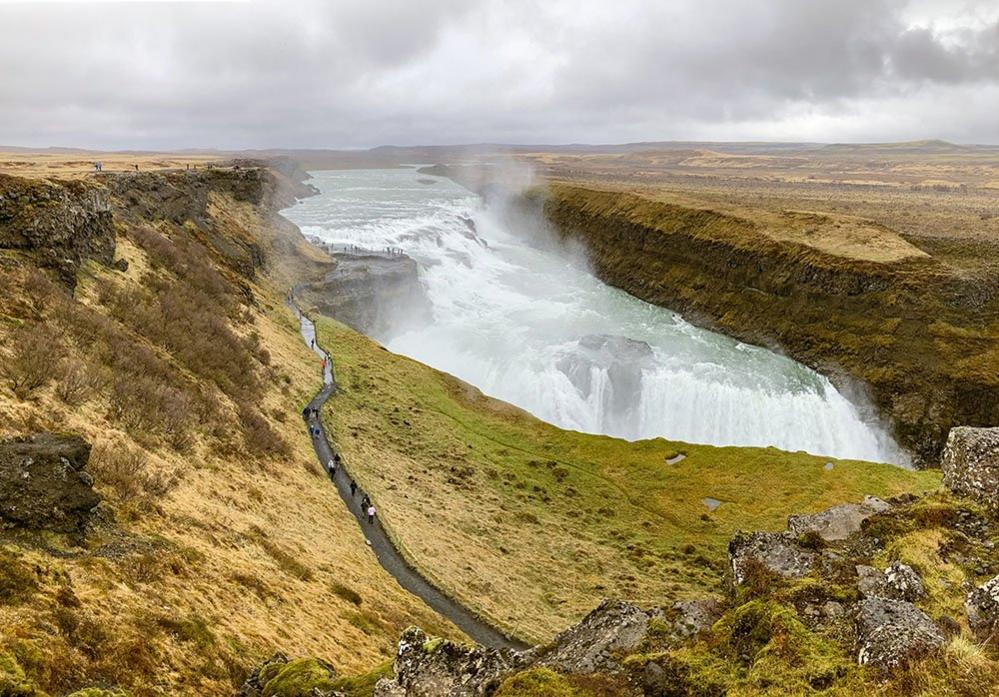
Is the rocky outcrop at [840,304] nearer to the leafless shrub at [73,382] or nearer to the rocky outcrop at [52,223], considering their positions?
the leafless shrub at [73,382]

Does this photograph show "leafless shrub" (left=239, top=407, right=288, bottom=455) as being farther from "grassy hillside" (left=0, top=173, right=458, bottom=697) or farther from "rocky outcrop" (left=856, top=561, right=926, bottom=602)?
"rocky outcrop" (left=856, top=561, right=926, bottom=602)

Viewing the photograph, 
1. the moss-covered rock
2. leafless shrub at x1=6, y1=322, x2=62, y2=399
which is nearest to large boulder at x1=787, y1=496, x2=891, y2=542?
the moss-covered rock

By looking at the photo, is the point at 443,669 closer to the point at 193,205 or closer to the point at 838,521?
the point at 838,521

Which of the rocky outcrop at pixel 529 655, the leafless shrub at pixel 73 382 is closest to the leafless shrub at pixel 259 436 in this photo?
the leafless shrub at pixel 73 382

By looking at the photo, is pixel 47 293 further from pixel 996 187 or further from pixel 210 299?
pixel 996 187

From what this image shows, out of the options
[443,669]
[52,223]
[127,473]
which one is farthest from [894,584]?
[52,223]

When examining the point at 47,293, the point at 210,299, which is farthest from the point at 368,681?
the point at 210,299

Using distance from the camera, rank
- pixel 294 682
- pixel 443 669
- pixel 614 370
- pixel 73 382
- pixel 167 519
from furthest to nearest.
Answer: pixel 614 370, pixel 73 382, pixel 167 519, pixel 294 682, pixel 443 669
